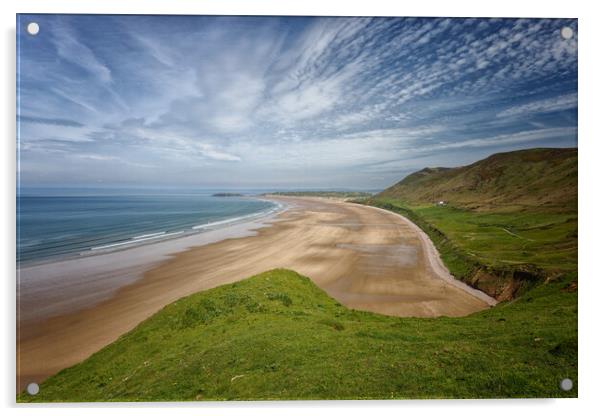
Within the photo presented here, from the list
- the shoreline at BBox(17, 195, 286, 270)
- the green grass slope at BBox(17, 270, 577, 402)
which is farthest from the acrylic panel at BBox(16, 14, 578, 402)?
Result: the shoreline at BBox(17, 195, 286, 270)

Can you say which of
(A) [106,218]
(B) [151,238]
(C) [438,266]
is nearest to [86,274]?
(B) [151,238]

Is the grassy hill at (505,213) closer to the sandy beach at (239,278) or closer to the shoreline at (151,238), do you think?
the sandy beach at (239,278)

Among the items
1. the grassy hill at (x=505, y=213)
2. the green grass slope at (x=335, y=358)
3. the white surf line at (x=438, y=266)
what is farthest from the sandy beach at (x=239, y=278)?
the green grass slope at (x=335, y=358)

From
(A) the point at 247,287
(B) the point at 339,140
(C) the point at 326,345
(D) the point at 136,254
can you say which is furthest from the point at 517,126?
(D) the point at 136,254

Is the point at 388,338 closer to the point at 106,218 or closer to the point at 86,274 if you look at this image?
the point at 86,274

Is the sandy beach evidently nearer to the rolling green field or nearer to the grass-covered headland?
the rolling green field

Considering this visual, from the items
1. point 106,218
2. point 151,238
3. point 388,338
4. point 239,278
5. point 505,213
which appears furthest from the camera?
point 106,218

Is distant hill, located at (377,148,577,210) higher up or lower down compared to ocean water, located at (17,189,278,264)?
higher up
